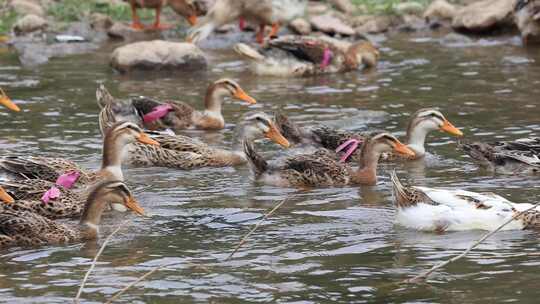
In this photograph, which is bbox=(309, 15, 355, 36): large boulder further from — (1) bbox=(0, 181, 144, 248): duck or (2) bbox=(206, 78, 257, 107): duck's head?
(1) bbox=(0, 181, 144, 248): duck

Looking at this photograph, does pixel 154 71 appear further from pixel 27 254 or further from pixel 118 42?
pixel 27 254

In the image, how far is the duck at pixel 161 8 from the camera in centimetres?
2228

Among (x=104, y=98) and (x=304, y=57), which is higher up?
(x=304, y=57)

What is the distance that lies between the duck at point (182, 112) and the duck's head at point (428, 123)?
8.91ft

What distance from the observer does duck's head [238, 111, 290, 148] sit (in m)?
13.6

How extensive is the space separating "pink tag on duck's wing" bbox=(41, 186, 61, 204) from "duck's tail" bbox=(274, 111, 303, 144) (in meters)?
3.63

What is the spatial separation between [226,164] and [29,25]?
369 inches

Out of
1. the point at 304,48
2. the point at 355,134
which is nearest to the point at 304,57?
the point at 304,48

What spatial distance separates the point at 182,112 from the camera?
15516 millimetres

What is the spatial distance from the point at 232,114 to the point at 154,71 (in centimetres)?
315

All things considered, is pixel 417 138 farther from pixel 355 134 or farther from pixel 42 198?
pixel 42 198

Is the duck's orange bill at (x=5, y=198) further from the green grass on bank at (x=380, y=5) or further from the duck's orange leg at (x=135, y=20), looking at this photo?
the green grass on bank at (x=380, y=5)

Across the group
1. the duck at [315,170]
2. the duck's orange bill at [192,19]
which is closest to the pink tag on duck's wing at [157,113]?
the duck at [315,170]

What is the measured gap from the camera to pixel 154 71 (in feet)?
63.3
